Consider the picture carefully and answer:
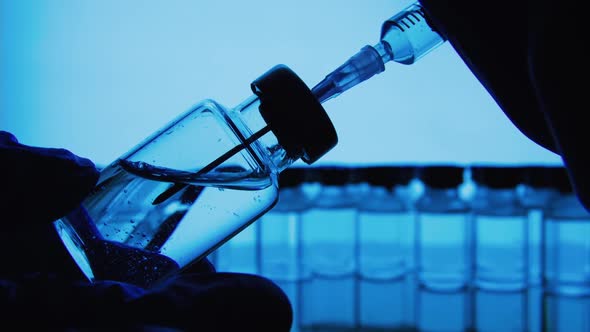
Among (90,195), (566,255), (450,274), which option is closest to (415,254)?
(450,274)

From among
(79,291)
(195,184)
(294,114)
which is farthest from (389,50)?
(79,291)

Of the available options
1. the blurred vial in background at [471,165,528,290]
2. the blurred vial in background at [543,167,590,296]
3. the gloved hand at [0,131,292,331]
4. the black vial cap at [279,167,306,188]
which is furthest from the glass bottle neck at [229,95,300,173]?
the blurred vial in background at [543,167,590,296]

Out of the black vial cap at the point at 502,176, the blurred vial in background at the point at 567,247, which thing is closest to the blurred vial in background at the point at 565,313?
the blurred vial in background at the point at 567,247

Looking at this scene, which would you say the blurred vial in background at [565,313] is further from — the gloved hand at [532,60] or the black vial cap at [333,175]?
the gloved hand at [532,60]

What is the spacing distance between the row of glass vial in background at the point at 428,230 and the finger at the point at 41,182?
65 cm

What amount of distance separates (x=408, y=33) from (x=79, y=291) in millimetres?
453

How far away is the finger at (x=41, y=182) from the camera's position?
0.52 metres

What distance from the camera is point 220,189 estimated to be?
54 centimetres

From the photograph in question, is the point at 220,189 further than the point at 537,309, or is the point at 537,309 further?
the point at 537,309

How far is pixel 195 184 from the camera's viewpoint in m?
0.53

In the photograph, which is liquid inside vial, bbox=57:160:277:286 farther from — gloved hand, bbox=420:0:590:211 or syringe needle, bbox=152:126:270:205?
gloved hand, bbox=420:0:590:211

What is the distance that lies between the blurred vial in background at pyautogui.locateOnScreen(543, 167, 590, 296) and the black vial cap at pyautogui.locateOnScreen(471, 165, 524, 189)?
142 millimetres

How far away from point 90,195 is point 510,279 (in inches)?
37.7

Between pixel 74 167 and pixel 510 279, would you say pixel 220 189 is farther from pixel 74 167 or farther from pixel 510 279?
pixel 510 279
